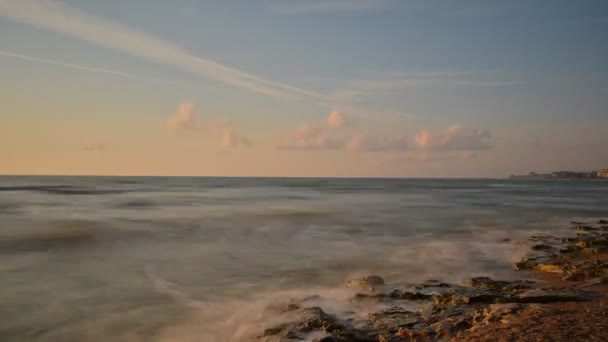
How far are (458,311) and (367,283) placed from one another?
2.26 meters

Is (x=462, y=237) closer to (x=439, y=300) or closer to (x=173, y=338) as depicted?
(x=439, y=300)

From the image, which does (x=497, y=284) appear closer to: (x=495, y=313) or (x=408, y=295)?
(x=408, y=295)

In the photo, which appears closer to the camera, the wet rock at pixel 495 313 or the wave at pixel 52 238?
the wet rock at pixel 495 313

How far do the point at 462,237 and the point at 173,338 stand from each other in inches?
494

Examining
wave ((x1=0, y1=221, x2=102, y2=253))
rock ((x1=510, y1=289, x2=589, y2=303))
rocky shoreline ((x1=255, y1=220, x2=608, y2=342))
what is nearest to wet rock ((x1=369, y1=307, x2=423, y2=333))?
rocky shoreline ((x1=255, y1=220, x2=608, y2=342))

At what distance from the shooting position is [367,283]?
788cm

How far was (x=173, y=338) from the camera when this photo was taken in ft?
19.0

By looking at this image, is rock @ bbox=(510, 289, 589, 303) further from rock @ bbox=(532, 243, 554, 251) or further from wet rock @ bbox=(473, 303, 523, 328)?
rock @ bbox=(532, 243, 554, 251)

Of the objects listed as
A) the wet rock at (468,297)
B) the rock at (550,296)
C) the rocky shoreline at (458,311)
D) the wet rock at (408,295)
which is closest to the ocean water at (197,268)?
the rocky shoreline at (458,311)

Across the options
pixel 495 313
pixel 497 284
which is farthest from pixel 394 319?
pixel 497 284

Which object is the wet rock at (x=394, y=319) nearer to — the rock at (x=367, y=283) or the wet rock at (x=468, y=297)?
the wet rock at (x=468, y=297)

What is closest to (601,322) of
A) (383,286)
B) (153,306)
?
(383,286)

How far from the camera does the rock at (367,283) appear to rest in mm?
7707

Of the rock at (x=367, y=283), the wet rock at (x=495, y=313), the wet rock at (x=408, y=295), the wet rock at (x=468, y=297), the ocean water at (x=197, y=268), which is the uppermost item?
the wet rock at (x=495, y=313)
